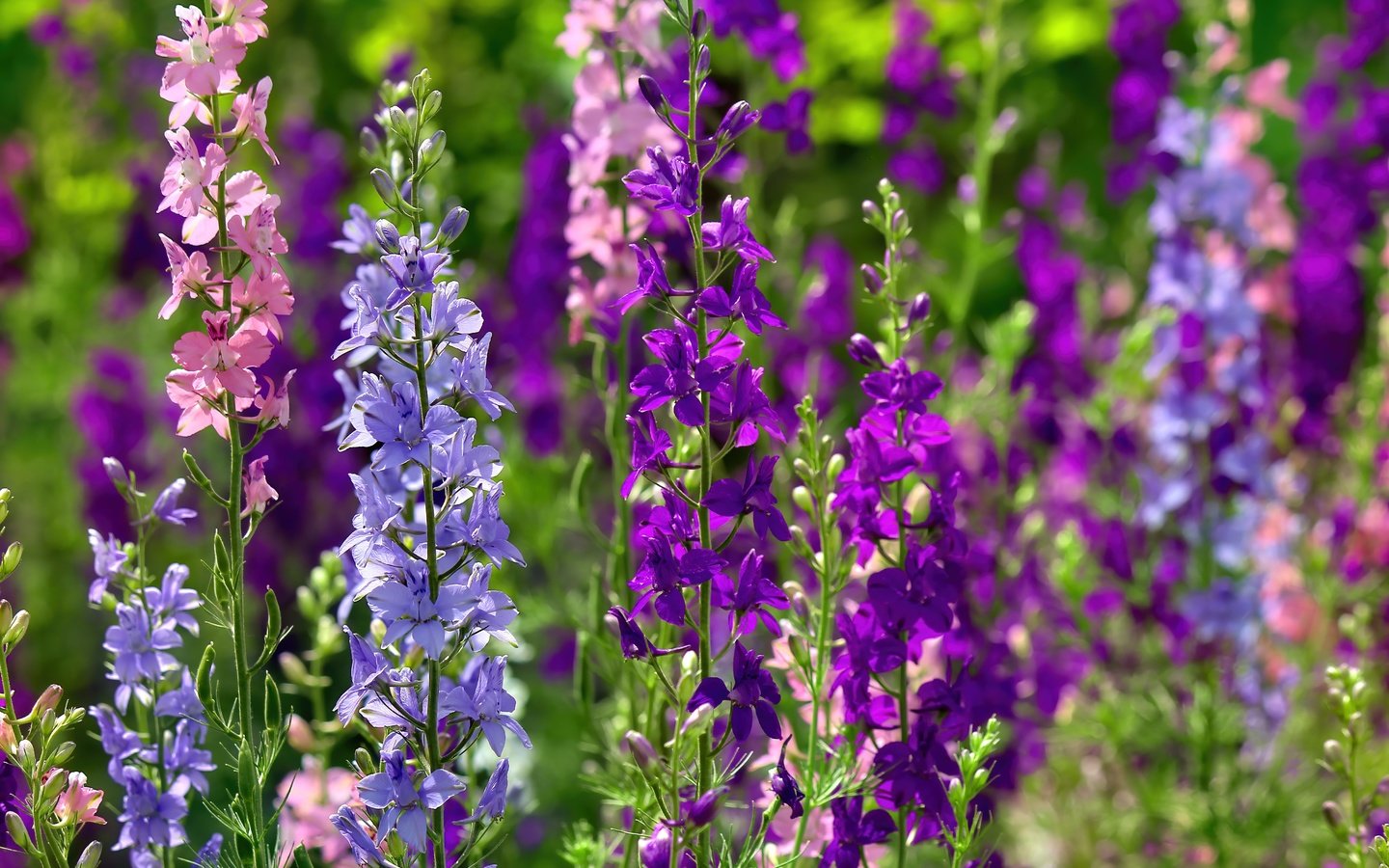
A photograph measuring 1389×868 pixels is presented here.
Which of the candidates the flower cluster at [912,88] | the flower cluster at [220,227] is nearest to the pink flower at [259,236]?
the flower cluster at [220,227]

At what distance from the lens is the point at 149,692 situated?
173 cm

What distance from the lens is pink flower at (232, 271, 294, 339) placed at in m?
1.51

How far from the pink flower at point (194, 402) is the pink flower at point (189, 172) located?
0.57ft

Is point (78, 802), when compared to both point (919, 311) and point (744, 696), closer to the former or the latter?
point (744, 696)

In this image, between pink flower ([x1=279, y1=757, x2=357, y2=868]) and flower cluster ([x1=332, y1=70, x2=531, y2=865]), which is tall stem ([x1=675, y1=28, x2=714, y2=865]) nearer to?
flower cluster ([x1=332, y1=70, x2=531, y2=865])

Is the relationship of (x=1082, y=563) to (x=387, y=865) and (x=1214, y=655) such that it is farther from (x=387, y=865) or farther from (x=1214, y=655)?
(x=387, y=865)

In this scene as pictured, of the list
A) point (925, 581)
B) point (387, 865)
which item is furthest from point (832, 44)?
point (387, 865)

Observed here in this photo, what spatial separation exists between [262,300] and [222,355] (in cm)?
8

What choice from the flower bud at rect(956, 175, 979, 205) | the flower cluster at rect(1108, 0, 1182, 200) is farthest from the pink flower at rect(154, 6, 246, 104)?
the flower cluster at rect(1108, 0, 1182, 200)

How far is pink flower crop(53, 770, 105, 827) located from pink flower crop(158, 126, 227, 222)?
2.03 feet

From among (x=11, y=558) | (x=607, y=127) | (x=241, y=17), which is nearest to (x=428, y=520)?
(x=11, y=558)

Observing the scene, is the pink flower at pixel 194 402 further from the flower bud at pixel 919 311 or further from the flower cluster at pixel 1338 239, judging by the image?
the flower cluster at pixel 1338 239

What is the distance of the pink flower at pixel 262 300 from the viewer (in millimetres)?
1513

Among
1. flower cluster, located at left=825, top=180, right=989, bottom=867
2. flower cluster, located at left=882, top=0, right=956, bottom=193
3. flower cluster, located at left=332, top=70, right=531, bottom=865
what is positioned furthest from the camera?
flower cluster, located at left=882, top=0, right=956, bottom=193
